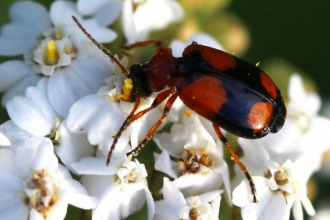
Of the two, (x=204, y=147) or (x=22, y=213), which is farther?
(x=204, y=147)

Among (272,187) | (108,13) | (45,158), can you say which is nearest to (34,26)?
(108,13)

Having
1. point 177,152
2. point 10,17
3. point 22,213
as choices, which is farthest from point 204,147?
point 10,17

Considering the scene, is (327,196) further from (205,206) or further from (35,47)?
(35,47)

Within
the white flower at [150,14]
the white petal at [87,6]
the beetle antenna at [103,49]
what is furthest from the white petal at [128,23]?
the beetle antenna at [103,49]

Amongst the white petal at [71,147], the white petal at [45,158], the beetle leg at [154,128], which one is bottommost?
the white petal at [71,147]

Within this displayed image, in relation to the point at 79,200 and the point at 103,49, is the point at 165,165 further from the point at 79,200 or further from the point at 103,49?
the point at 103,49

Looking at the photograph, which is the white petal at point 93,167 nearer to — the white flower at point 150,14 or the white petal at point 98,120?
the white petal at point 98,120
